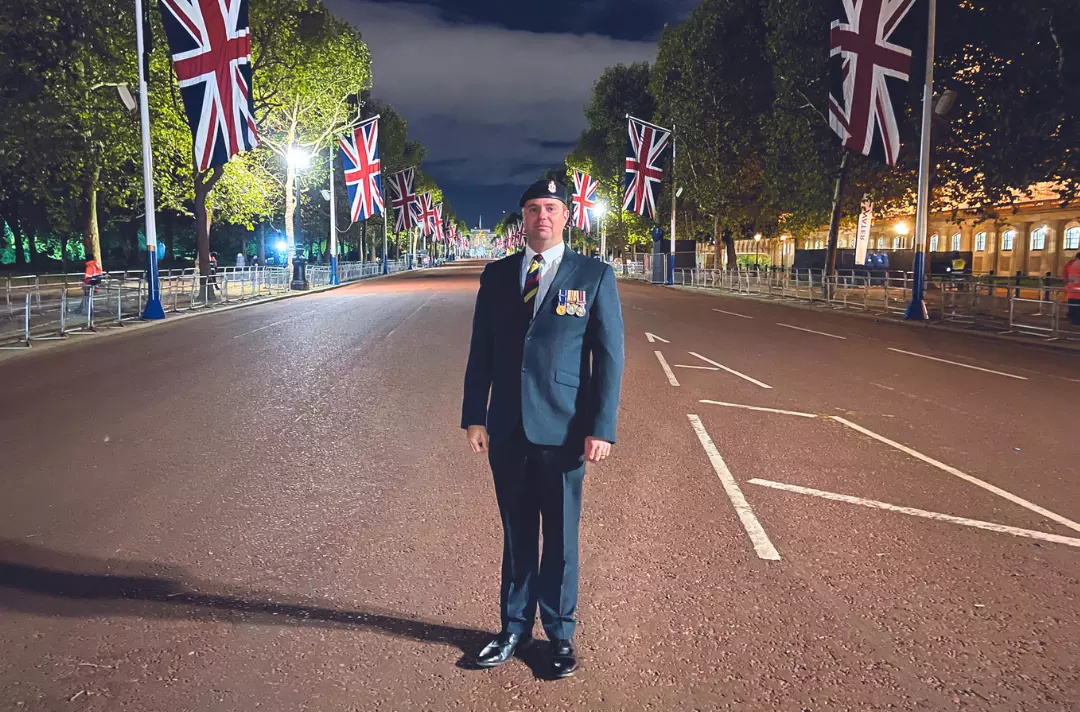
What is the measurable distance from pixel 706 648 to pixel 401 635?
1448 mm

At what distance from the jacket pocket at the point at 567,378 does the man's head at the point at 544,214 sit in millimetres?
556

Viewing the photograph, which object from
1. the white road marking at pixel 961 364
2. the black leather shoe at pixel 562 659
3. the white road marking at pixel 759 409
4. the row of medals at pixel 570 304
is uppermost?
the row of medals at pixel 570 304

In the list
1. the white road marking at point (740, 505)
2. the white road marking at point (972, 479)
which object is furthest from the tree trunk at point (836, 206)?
the white road marking at point (740, 505)

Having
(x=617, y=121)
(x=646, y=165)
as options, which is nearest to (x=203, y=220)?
(x=646, y=165)

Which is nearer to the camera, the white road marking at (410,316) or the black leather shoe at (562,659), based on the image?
the black leather shoe at (562,659)

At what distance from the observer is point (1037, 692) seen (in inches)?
132

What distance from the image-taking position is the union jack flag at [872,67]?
20.6 meters

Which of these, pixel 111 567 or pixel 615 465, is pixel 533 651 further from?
pixel 615 465

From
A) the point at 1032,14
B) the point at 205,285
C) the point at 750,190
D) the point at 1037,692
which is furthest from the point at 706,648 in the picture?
the point at 750,190

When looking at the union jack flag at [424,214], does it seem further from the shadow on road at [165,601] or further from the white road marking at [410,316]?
the shadow on road at [165,601]

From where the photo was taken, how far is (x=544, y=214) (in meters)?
3.46

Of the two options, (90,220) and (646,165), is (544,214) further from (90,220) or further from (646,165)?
(90,220)

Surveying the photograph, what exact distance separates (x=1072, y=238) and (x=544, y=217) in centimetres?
5542

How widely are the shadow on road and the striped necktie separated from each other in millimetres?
1639
